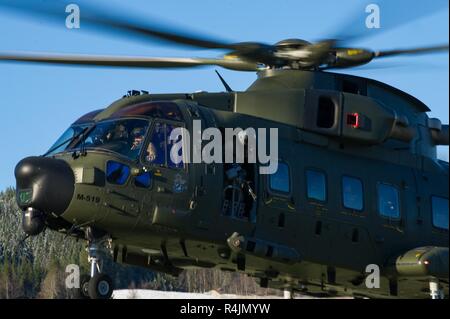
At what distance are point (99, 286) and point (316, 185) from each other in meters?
4.02

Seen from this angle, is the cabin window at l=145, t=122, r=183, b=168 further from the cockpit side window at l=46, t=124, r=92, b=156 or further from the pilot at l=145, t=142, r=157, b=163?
the cockpit side window at l=46, t=124, r=92, b=156

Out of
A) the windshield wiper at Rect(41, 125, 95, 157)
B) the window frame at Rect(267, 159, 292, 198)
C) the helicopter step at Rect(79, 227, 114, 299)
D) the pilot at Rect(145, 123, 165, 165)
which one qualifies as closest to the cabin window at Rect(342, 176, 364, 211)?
the window frame at Rect(267, 159, 292, 198)

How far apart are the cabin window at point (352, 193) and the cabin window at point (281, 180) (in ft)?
3.79

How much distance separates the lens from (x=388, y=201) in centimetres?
1620

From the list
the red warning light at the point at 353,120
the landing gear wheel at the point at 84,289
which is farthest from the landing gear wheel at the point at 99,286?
the red warning light at the point at 353,120

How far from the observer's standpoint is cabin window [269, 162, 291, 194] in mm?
14812

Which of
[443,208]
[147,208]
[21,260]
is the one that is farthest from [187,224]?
[21,260]

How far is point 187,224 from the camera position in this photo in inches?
549

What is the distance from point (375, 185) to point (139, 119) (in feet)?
14.2

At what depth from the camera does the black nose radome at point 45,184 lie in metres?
13.1

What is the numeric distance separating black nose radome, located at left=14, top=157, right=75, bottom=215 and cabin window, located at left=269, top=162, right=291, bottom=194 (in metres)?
3.18

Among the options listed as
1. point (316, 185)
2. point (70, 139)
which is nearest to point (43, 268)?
point (316, 185)

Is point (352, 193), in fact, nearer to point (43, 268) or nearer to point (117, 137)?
point (117, 137)
